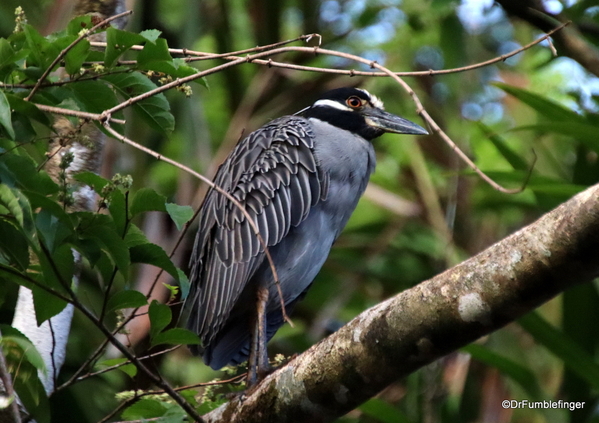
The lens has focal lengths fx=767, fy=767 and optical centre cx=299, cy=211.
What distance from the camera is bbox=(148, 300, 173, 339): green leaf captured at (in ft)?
7.36

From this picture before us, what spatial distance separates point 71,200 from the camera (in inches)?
A: 77.9

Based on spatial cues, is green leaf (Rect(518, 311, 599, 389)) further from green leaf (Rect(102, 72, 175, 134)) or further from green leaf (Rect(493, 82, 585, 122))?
green leaf (Rect(102, 72, 175, 134))

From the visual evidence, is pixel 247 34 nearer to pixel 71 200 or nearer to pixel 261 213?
pixel 261 213

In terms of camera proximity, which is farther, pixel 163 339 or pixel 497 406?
pixel 497 406

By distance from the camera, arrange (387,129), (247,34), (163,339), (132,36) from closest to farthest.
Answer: (132,36) < (163,339) < (387,129) < (247,34)

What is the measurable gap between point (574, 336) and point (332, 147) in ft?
5.91

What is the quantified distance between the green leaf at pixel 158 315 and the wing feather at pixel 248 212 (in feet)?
3.93

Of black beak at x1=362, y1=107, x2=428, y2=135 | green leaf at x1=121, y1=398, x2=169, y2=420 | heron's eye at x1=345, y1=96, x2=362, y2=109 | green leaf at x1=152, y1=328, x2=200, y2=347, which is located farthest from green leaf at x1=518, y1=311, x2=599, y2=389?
green leaf at x1=152, y1=328, x2=200, y2=347

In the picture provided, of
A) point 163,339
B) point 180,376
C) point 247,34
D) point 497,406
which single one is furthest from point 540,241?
point 247,34

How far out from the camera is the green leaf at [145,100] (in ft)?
7.36

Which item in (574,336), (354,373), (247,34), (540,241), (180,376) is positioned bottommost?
(180,376)

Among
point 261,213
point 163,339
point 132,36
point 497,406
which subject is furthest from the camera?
point 497,406

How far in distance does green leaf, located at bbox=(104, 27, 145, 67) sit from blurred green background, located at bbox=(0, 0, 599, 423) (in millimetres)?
1843

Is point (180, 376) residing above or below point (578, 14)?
below
